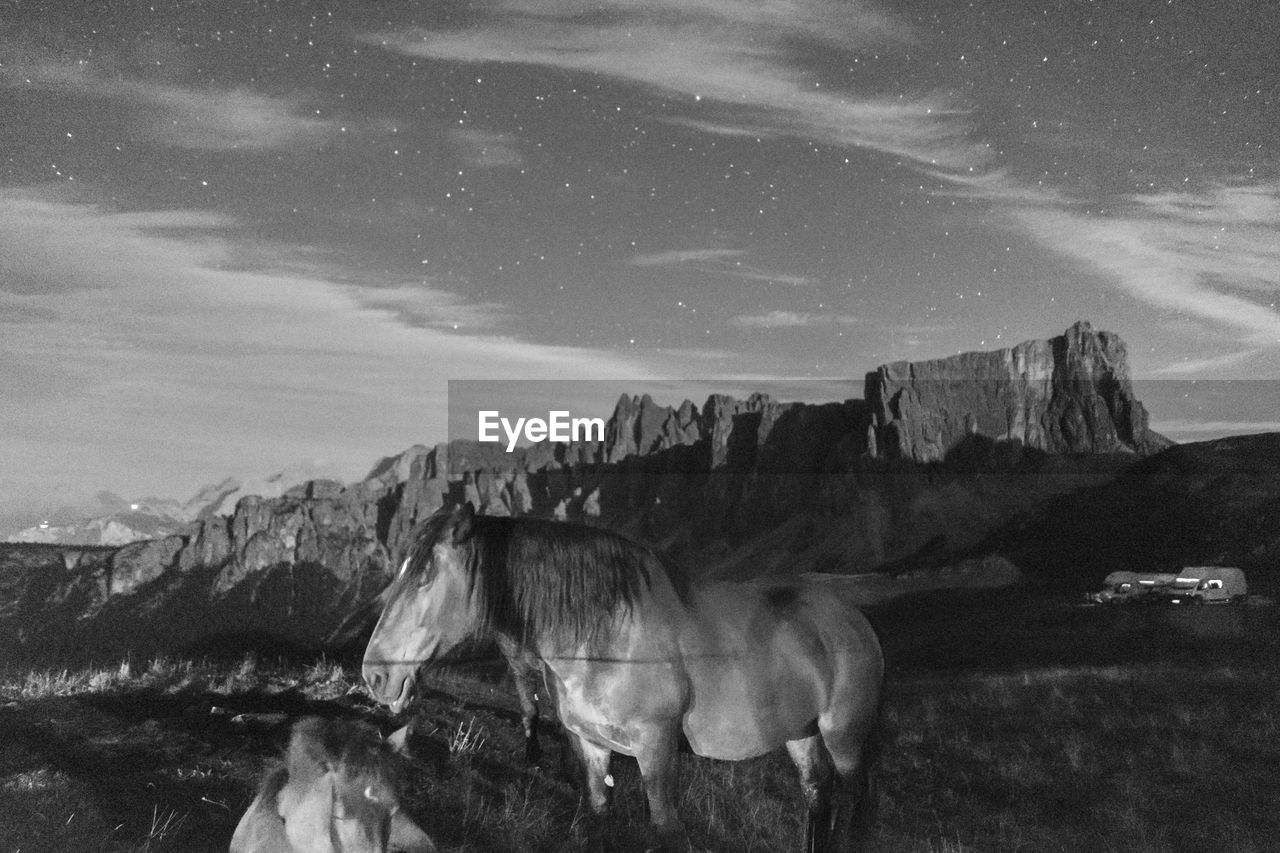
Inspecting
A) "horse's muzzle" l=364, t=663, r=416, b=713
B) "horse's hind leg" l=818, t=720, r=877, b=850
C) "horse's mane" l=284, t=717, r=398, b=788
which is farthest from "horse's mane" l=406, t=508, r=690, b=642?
"horse's hind leg" l=818, t=720, r=877, b=850

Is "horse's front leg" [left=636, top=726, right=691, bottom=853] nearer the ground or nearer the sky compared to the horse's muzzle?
nearer the ground

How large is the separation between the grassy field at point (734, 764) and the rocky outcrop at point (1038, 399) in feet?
12.1

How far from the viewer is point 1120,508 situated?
10.5 m

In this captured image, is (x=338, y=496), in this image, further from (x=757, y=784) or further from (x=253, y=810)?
(x=253, y=810)

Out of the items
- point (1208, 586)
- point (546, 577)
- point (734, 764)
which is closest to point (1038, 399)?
point (1208, 586)

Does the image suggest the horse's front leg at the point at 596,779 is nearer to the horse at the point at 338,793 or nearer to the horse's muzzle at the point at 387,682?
the horse's muzzle at the point at 387,682

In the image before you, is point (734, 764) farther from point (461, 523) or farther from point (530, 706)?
point (461, 523)

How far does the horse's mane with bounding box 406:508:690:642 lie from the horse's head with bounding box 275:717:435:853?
0.77m

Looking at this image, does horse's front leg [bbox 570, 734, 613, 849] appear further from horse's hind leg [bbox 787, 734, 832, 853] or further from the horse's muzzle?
horse's hind leg [bbox 787, 734, 832, 853]

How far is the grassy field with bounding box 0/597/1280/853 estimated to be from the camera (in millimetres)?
3865

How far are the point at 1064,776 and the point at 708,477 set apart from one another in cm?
811

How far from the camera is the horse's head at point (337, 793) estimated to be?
2.43 m

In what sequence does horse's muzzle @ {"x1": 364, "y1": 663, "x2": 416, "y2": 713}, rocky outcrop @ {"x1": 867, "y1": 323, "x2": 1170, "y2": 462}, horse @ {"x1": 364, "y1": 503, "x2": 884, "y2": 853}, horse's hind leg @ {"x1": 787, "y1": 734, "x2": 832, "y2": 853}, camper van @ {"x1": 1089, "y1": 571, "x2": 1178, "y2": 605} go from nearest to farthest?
horse's muzzle @ {"x1": 364, "y1": 663, "x2": 416, "y2": 713}
horse @ {"x1": 364, "y1": 503, "x2": 884, "y2": 853}
horse's hind leg @ {"x1": 787, "y1": 734, "x2": 832, "y2": 853}
camper van @ {"x1": 1089, "y1": 571, "x2": 1178, "y2": 605}
rocky outcrop @ {"x1": 867, "y1": 323, "x2": 1170, "y2": 462}

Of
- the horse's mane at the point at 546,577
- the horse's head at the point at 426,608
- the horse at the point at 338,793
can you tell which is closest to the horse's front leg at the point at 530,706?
the horse's mane at the point at 546,577
